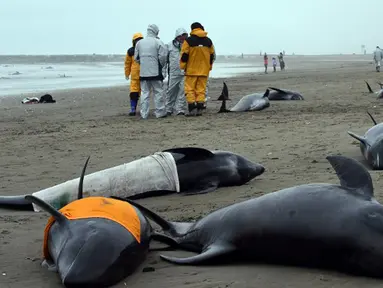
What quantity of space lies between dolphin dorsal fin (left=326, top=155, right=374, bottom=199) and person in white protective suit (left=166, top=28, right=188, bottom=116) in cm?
1114

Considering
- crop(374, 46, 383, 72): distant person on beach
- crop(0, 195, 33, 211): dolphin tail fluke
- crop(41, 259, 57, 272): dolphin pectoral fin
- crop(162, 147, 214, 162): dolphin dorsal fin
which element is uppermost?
crop(162, 147, 214, 162): dolphin dorsal fin

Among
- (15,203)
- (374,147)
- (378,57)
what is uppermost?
(374,147)

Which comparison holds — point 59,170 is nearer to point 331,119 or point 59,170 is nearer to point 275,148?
point 275,148

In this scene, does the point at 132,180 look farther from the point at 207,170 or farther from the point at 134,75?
the point at 134,75

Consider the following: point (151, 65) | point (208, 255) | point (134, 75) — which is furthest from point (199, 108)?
point (208, 255)

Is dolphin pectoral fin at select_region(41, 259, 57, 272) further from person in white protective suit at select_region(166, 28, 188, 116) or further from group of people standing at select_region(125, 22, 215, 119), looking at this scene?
person in white protective suit at select_region(166, 28, 188, 116)

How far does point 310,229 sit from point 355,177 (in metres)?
0.52

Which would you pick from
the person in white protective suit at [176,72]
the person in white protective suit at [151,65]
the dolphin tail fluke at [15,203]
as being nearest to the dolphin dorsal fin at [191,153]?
the dolphin tail fluke at [15,203]

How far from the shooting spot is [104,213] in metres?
4.46

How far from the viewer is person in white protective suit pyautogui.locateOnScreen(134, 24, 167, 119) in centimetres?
1481

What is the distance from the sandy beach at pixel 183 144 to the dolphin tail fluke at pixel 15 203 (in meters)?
0.09

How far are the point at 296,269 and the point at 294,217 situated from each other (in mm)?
336

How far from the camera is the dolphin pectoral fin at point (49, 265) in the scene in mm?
4361

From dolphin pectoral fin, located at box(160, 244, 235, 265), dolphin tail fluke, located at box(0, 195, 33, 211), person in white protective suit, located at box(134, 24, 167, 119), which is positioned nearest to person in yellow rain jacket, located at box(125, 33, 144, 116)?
person in white protective suit, located at box(134, 24, 167, 119)
